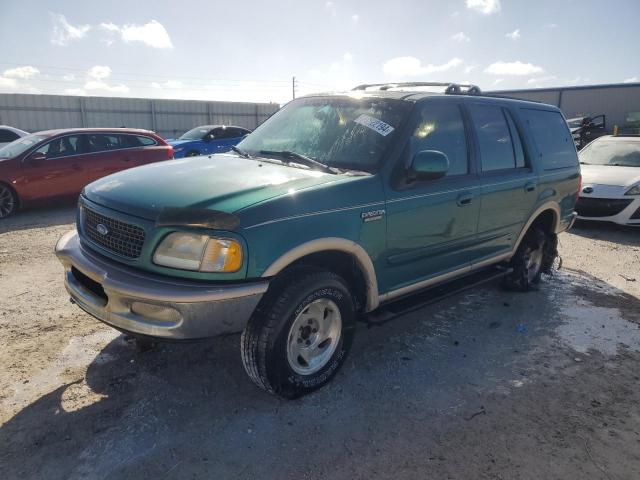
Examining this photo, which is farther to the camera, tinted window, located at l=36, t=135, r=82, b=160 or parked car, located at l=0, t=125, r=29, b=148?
parked car, located at l=0, t=125, r=29, b=148

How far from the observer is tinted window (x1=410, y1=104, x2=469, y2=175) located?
3.42 metres

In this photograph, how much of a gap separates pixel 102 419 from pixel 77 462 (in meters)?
0.35

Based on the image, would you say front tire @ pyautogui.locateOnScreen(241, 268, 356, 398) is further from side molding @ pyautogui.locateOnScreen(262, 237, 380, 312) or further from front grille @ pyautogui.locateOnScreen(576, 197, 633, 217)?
front grille @ pyautogui.locateOnScreen(576, 197, 633, 217)

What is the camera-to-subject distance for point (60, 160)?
27.7ft

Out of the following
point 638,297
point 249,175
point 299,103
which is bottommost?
point 638,297

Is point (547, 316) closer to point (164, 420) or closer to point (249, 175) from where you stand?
point (249, 175)

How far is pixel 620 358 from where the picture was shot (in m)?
3.73

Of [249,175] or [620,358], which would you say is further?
[620,358]

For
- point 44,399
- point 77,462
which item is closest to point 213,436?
point 77,462

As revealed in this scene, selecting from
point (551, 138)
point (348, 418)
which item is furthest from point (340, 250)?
point (551, 138)

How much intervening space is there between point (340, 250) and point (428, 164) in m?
0.84

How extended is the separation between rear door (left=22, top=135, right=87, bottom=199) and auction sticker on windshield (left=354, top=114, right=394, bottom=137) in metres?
7.03

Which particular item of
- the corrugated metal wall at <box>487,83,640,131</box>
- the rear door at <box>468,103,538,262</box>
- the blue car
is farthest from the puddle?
the corrugated metal wall at <box>487,83,640,131</box>

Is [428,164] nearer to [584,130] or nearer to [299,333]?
[299,333]
